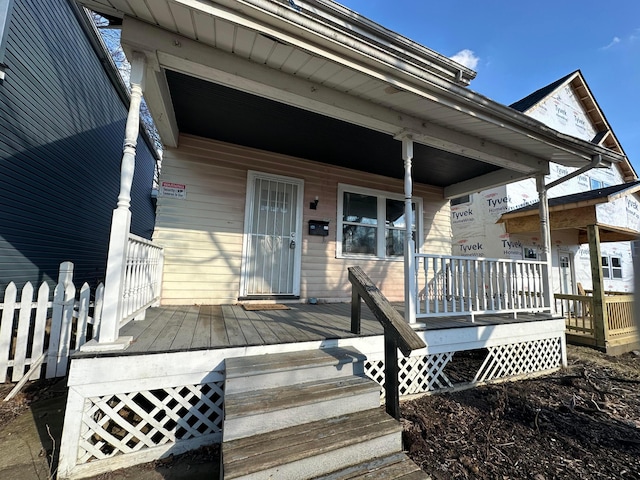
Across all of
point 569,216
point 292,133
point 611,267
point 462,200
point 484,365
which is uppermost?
point 462,200

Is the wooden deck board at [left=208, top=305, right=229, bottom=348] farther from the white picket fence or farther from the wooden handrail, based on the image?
the wooden handrail

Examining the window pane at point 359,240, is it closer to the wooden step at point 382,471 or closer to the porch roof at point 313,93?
the porch roof at point 313,93

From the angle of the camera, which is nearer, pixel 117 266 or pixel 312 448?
pixel 312 448

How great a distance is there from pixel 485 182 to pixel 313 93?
160 inches

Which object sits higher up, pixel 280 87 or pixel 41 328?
pixel 280 87

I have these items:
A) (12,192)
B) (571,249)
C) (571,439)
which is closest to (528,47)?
(571,249)

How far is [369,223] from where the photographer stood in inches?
216

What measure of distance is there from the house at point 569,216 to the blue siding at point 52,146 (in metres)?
8.80

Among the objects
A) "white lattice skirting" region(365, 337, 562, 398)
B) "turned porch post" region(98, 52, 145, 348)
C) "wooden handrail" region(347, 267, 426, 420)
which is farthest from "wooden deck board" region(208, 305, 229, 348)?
"white lattice skirting" region(365, 337, 562, 398)

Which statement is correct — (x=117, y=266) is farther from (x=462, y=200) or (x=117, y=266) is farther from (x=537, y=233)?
(x=462, y=200)

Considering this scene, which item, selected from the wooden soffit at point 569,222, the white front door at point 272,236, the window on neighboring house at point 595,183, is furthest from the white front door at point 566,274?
the white front door at point 272,236

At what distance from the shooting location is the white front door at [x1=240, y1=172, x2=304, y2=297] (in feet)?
15.0

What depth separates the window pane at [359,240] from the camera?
17.3ft

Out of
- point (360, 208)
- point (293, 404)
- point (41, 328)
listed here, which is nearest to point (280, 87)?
point (293, 404)
